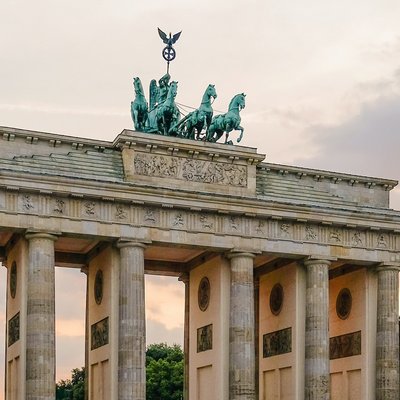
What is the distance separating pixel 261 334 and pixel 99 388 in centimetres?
1079

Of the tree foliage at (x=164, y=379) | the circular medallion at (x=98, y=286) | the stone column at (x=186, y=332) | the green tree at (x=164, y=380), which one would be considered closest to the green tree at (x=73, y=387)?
the tree foliage at (x=164, y=379)

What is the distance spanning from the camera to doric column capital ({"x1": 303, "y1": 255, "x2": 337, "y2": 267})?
51.2m

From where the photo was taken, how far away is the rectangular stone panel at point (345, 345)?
53906 mm

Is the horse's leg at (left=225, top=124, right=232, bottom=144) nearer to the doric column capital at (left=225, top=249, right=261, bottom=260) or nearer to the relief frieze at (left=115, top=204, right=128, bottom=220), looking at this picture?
the doric column capital at (left=225, top=249, right=261, bottom=260)

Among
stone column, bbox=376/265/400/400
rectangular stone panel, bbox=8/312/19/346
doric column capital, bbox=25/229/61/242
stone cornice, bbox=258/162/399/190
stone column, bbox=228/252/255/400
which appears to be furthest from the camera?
stone cornice, bbox=258/162/399/190

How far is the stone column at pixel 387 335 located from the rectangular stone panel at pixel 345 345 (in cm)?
144

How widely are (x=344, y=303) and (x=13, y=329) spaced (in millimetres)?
18287

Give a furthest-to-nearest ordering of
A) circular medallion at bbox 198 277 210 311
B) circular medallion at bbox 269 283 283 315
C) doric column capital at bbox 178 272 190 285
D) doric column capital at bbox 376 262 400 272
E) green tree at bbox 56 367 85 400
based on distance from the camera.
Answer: green tree at bbox 56 367 85 400 < doric column capital at bbox 178 272 190 285 < circular medallion at bbox 269 283 283 315 < doric column capital at bbox 376 262 400 272 < circular medallion at bbox 198 277 210 311

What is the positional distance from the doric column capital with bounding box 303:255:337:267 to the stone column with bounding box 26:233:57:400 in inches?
514

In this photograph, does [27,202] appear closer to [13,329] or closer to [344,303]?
[13,329]

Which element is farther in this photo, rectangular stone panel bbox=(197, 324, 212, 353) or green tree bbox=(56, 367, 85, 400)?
green tree bbox=(56, 367, 85, 400)

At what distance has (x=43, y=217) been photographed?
46.0 m

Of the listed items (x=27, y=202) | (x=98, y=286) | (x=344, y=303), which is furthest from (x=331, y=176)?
(x=27, y=202)

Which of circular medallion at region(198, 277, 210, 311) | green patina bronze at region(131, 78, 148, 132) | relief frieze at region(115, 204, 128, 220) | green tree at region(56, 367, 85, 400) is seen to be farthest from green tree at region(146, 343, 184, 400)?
relief frieze at region(115, 204, 128, 220)
